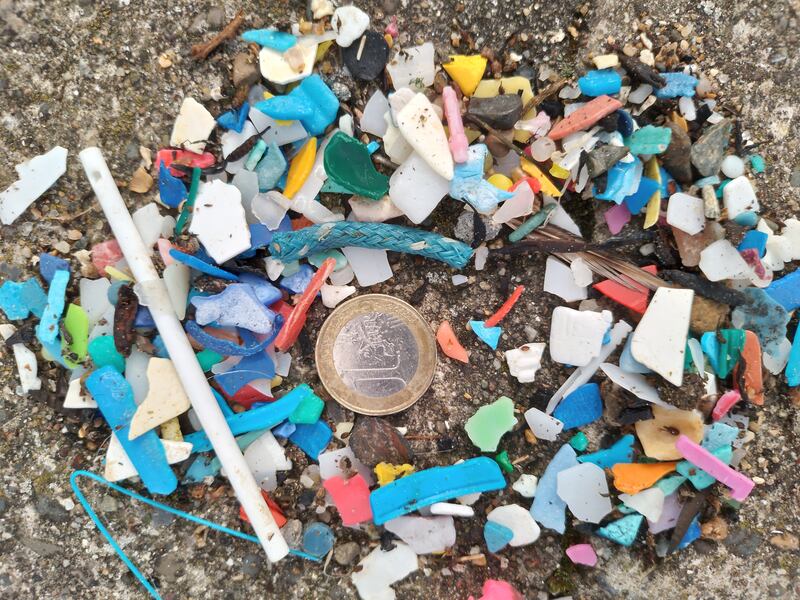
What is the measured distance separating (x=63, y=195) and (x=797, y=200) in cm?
246

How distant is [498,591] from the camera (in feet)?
5.92

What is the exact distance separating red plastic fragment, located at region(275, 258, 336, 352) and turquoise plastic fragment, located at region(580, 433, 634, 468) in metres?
1.09

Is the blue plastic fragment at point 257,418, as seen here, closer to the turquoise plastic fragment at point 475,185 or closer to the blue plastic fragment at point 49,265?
the blue plastic fragment at point 49,265

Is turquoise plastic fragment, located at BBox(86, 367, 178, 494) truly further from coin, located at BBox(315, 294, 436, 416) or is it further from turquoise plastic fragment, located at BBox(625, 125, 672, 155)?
turquoise plastic fragment, located at BBox(625, 125, 672, 155)

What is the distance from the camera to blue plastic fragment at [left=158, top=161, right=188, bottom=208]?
1742 millimetres

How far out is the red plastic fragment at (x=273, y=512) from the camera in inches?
70.4

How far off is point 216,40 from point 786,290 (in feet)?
6.82

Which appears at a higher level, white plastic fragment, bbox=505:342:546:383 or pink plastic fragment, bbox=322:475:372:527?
white plastic fragment, bbox=505:342:546:383

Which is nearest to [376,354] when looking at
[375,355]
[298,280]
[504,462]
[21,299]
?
[375,355]

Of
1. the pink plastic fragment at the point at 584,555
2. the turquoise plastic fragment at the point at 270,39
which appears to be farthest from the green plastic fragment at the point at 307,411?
the turquoise plastic fragment at the point at 270,39

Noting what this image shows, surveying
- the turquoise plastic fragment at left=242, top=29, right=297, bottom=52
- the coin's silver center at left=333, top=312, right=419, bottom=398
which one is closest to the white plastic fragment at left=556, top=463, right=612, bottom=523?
the coin's silver center at left=333, top=312, right=419, bottom=398

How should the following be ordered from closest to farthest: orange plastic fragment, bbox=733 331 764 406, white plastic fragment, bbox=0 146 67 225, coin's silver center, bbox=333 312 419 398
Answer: white plastic fragment, bbox=0 146 67 225, orange plastic fragment, bbox=733 331 764 406, coin's silver center, bbox=333 312 419 398

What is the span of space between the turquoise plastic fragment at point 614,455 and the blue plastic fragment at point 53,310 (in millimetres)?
1802

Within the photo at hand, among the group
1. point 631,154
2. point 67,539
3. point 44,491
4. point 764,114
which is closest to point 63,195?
point 44,491
